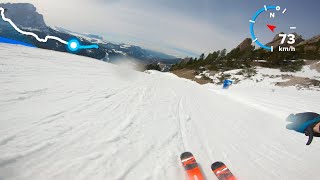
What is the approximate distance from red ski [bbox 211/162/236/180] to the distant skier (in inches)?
72.5

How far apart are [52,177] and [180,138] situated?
372cm

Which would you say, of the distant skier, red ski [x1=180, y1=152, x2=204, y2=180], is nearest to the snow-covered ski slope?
red ski [x1=180, y1=152, x2=204, y2=180]

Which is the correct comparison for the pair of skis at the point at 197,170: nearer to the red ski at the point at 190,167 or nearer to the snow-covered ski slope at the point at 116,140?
the red ski at the point at 190,167

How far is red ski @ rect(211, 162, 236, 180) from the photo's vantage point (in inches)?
179

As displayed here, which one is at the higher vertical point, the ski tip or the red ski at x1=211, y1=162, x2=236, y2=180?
the ski tip

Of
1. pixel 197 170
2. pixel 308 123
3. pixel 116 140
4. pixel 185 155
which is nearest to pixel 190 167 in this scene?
pixel 197 170

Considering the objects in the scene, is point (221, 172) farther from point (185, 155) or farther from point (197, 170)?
point (185, 155)

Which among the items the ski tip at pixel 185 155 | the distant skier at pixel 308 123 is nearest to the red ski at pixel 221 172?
the ski tip at pixel 185 155

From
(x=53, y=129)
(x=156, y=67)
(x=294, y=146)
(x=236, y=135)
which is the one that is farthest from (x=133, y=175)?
(x=156, y=67)

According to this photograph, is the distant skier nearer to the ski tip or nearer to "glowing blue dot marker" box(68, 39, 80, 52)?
the ski tip

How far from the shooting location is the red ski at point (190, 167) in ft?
14.6

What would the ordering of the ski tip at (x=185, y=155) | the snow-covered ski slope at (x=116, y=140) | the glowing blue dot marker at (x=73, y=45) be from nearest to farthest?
1. the snow-covered ski slope at (x=116, y=140)
2. the glowing blue dot marker at (x=73, y=45)
3. the ski tip at (x=185, y=155)

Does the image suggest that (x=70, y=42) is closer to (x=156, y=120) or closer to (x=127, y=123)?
(x=127, y=123)

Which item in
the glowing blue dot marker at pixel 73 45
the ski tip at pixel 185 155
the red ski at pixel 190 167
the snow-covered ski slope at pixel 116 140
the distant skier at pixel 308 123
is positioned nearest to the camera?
the distant skier at pixel 308 123
